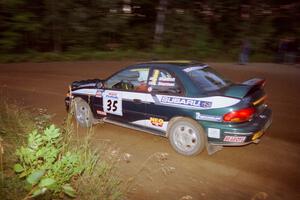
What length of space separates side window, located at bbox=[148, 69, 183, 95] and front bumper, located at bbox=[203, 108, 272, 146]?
2.88 ft

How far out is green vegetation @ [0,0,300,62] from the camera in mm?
20625

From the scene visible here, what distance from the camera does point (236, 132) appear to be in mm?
5746

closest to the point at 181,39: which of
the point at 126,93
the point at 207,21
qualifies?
the point at 207,21

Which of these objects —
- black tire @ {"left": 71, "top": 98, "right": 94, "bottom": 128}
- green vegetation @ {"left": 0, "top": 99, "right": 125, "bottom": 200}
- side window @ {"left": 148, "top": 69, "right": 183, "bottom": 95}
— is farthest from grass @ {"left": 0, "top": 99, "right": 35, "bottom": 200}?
side window @ {"left": 148, "top": 69, "right": 183, "bottom": 95}

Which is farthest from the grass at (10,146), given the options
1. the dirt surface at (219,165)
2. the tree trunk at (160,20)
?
the tree trunk at (160,20)

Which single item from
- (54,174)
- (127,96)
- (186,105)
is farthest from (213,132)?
(54,174)

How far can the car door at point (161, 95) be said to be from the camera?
632cm

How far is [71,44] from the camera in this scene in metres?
22.4

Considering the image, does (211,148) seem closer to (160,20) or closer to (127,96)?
(127,96)

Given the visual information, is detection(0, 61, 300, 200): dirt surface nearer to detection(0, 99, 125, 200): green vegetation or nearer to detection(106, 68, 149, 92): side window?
detection(0, 99, 125, 200): green vegetation

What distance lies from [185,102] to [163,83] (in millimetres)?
624

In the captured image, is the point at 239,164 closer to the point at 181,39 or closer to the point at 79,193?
the point at 79,193

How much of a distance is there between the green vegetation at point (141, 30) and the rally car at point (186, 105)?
499 inches

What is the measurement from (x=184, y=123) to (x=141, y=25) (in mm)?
19261
